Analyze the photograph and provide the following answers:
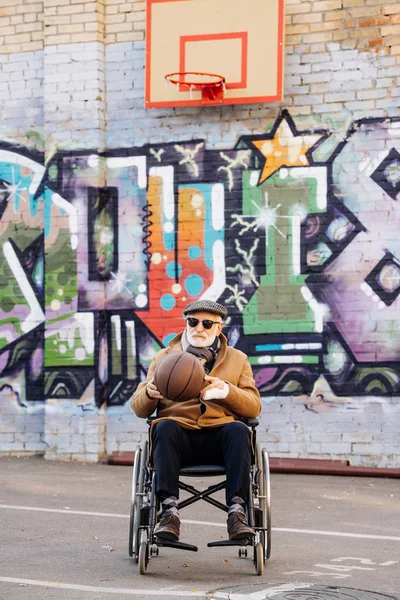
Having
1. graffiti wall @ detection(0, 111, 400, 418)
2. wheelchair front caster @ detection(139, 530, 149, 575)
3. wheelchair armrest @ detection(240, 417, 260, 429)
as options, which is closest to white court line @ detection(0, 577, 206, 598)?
wheelchair front caster @ detection(139, 530, 149, 575)

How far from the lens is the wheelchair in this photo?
677 cm

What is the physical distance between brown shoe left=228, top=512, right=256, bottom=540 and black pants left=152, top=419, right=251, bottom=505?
15cm

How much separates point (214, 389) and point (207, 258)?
5947 mm

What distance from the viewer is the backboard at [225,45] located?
1259 centimetres

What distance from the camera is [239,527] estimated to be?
6719 millimetres

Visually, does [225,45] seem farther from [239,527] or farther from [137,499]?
[239,527]

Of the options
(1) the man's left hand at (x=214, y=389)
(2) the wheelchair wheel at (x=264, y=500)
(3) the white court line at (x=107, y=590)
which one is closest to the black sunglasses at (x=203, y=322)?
(1) the man's left hand at (x=214, y=389)

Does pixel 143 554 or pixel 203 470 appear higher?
pixel 203 470

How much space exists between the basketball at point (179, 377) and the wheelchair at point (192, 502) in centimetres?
34

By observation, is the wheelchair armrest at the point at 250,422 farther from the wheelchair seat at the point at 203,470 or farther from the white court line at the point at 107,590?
the white court line at the point at 107,590

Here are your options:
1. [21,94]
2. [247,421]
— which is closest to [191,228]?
[21,94]

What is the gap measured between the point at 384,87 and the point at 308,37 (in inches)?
39.5

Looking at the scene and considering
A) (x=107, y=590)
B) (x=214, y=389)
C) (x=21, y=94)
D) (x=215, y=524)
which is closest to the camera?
(x=107, y=590)

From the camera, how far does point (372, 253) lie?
40.8ft
